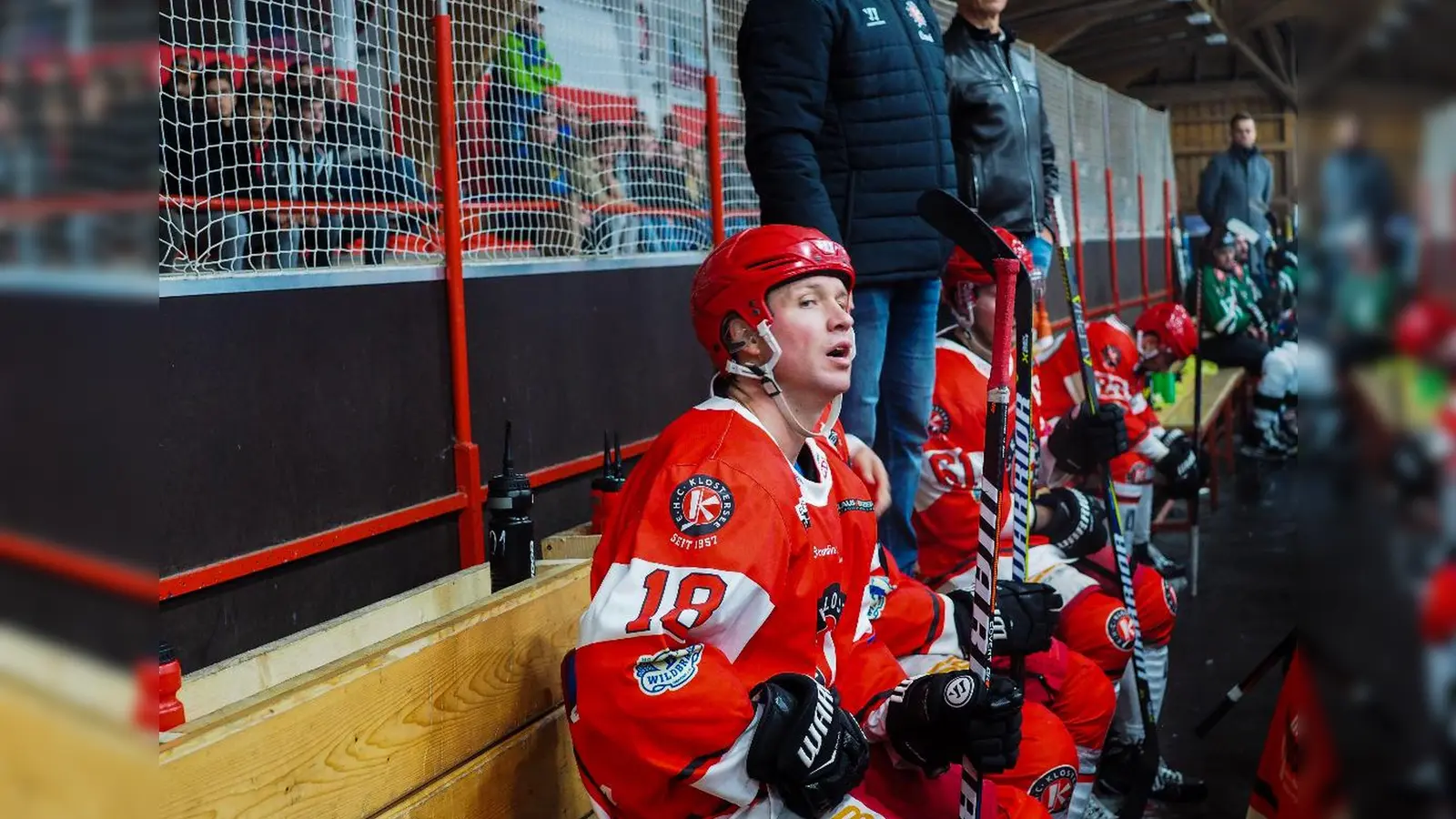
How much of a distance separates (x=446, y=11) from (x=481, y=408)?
103 cm

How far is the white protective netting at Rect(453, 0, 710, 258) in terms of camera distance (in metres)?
3.75

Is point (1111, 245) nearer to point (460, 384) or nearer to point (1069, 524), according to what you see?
point (1069, 524)

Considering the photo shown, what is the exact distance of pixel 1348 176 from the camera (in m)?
0.32

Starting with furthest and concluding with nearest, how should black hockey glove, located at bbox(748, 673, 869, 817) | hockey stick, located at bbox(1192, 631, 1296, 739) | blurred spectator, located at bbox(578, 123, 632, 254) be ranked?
blurred spectator, located at bbox(578, 123, 632, 254)
hockey stick, located at bbox(1192, 631, 1296, 739)
black hockey glove, located at bbox(748, 673, 869, 817)

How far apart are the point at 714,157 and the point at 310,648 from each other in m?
3.06

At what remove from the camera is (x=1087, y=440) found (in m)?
3.90

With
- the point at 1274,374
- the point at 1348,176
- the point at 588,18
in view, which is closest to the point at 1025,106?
the point at 588,18

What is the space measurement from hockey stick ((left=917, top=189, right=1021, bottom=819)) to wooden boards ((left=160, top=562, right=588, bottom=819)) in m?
0.75

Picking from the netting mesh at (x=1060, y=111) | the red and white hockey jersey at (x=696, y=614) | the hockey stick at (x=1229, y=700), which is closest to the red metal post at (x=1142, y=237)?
the netting mesh at (x=1060, y=111)

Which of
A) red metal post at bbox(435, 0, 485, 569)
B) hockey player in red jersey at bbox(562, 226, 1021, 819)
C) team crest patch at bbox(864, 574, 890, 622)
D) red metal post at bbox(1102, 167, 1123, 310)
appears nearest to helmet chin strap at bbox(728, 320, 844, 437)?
hockey player in red jersey at bbox(562, 226, 1021, 819)

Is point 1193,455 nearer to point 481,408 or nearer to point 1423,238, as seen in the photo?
point 481,408

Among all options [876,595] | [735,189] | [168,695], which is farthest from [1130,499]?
[168,695]

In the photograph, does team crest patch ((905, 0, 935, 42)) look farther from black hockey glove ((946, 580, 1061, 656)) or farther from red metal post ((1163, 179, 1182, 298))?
red metal post ((1163, 179, 1182, 298))

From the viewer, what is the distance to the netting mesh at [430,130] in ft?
9.23
